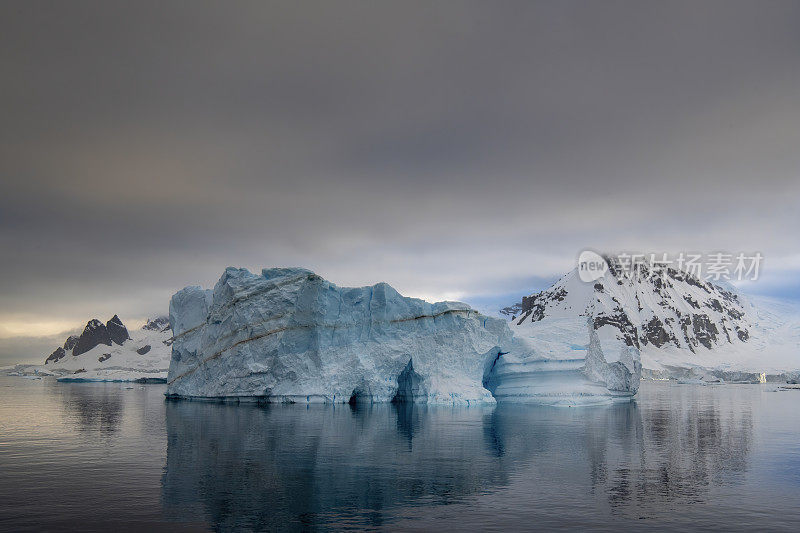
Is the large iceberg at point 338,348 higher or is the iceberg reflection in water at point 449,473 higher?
the large iceberg at point 338,348

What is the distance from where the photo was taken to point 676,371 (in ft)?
520

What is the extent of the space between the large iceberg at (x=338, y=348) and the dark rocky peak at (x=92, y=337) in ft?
520

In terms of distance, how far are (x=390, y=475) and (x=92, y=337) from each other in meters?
198

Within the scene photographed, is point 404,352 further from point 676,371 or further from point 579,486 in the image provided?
point 676,371

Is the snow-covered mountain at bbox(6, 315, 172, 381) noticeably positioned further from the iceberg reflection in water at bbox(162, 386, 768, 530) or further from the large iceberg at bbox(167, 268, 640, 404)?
the iceberg reflection in water at bbox(162, 386, 768, 530)

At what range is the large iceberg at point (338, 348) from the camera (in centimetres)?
4075

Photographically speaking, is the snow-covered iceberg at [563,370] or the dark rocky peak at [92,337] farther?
the dark rocky peak at [92,337]

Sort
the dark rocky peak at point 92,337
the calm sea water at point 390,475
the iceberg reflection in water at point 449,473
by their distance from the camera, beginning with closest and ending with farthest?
1. the calm sea water at point 390,475
2. the iceberg reflection in water at point 449,473
3. the dark rocky peak at point 92,337

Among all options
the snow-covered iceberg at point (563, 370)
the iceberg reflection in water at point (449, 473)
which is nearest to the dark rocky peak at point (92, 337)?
the snow-covered iceberg at point (563, 370)

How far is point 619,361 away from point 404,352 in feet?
65.8

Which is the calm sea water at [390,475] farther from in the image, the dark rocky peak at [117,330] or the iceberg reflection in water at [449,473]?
the dark rocky peak at [117,330]

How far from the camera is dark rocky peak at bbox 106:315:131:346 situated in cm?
18912

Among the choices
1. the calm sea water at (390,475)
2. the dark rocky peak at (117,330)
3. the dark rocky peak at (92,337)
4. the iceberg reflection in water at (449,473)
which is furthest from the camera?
the dark rocky peak at (117,330)

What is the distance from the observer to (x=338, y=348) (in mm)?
42062
